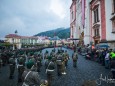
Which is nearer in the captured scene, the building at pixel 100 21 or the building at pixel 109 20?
the building at pixel 109 20

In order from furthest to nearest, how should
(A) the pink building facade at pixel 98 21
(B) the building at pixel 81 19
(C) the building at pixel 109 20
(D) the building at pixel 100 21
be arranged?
(B) the building at pixel 81 19 < (A) the pink building facade at pixel 98 21 < (D) the building at pixel 100 21 < (C) the building at pixel 109 20

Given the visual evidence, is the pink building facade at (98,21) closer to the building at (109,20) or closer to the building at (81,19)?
the building at (109,20)

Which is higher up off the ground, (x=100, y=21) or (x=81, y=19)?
(x=81, y=19)

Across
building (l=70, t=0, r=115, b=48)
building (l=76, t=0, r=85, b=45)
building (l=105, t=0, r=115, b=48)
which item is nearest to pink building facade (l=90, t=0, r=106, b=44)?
building (l=70, t=0, r=115, b=48)

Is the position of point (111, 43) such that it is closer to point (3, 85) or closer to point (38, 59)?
point (38, 59)

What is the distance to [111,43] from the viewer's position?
27.5m

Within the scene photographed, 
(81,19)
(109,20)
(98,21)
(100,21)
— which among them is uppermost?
(81,19)

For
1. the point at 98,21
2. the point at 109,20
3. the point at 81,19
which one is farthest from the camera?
the point at 81,19

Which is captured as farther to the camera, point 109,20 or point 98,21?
point 98,21

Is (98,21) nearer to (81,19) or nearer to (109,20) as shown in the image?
(109,20)

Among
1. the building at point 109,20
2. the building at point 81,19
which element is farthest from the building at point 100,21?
the building at point 81,19

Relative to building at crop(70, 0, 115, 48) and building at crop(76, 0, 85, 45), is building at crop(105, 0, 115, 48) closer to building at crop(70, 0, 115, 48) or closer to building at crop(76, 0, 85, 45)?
building at crop(70, 0, 115, 48)

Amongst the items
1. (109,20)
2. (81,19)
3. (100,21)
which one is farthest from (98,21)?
(81,19)

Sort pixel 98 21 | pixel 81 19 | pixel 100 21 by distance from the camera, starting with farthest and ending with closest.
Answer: pixel 81 19, pixel 98 21, pixel 100 21
